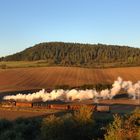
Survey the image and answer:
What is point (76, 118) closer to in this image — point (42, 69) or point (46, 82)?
point (46, 82)

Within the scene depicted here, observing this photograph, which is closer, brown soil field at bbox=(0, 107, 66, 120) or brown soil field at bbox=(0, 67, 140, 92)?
brown soil field at bbox=(0, 107, 66, 120)

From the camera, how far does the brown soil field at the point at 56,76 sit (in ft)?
374

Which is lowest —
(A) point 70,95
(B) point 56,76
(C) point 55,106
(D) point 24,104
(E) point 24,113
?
(E) point 24,113

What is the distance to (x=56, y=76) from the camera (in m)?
123

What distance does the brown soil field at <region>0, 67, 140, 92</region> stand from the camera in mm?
113875

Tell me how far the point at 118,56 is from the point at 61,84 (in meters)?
83.8

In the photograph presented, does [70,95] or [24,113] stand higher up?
[70,95]

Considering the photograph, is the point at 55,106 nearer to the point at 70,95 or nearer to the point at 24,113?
the point at 24,113

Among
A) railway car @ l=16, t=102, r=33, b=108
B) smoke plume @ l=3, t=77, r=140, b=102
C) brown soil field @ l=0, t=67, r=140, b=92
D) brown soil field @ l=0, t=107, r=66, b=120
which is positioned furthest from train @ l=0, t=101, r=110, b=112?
brown soil field @ l=0, t=67, r=140, b=92

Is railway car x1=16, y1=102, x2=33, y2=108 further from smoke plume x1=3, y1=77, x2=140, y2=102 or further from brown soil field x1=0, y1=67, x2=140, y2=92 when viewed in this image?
brown soil field x1=0, y1=67, x2=140, y2=92

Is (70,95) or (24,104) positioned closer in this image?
(24,104)

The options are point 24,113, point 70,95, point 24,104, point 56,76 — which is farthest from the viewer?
point 56,76

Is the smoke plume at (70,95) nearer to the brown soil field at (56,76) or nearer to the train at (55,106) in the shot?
the train at (55,106)

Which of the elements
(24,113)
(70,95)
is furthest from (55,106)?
(70,95)
